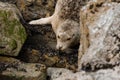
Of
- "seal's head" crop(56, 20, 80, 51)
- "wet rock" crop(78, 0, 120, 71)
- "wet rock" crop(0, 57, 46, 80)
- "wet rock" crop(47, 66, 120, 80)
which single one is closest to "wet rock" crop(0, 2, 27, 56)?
"wet rock" crop(0, 57, 46, 80)

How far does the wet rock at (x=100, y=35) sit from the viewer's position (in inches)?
207

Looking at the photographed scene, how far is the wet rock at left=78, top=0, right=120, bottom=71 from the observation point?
17.2 feet

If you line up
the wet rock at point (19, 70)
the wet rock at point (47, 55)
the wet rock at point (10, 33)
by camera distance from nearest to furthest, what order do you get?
the wet rock at point (19, 70) → the wet rock at point (10, 33) → the wet rock at point (47, 55)

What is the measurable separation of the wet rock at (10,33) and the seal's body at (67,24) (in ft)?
2.71

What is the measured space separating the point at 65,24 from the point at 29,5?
2.22 meters

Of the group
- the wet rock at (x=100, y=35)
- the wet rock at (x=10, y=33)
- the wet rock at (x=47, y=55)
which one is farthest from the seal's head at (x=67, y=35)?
the wet rock at (x=100, y=35)

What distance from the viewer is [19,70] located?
7914 millimetres

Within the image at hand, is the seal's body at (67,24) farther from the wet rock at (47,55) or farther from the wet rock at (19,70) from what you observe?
the wet rock at (19,70)

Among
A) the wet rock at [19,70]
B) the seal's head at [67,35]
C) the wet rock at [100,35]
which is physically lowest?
the wet rock at [19,70]

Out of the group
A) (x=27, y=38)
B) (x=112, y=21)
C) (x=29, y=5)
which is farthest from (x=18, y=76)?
(x=29, y=5)

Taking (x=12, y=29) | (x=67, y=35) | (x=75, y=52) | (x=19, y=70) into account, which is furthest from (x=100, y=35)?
(x=12, y=29)

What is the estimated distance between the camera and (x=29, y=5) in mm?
10648

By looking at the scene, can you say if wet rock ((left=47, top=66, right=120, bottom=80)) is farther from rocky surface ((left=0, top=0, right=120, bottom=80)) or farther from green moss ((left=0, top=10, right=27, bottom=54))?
green moss ((left=0, top=10, right=27, bottom=54))

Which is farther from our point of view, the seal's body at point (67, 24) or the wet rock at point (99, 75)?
the seal's body at point (67, 24)
